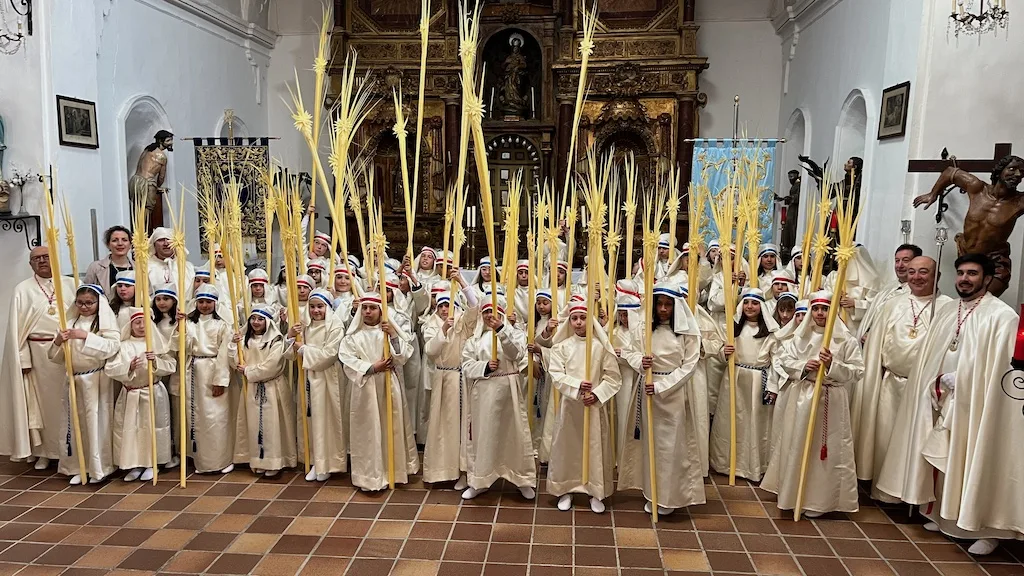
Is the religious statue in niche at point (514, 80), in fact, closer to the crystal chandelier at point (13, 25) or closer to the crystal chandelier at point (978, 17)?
the crystal chandelier at point (13, 25)

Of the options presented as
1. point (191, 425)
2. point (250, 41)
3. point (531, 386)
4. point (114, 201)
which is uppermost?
point (250, 41)

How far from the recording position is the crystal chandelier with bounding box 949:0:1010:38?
5.45 m

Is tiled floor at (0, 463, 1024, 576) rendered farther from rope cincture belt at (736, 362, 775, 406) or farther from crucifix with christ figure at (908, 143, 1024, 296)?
crucifix with christ figure at (908, 143, 1024, 296)

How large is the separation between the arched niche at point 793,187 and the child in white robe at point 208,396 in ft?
25.6

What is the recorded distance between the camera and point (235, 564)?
13.5ft

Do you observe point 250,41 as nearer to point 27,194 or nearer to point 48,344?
point 27,194

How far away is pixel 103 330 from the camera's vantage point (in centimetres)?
523

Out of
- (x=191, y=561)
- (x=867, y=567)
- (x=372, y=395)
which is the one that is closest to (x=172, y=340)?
(x=372, y=395)

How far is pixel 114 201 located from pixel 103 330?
14.4ft

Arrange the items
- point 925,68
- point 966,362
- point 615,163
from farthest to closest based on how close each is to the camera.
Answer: point 615,163 → point 925,68 → point 966,362

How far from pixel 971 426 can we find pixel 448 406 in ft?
11.2

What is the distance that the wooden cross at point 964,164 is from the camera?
17.6ft

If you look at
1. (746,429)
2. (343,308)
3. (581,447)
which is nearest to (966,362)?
(746,429)

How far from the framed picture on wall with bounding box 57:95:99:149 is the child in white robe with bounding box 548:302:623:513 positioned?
569cm
